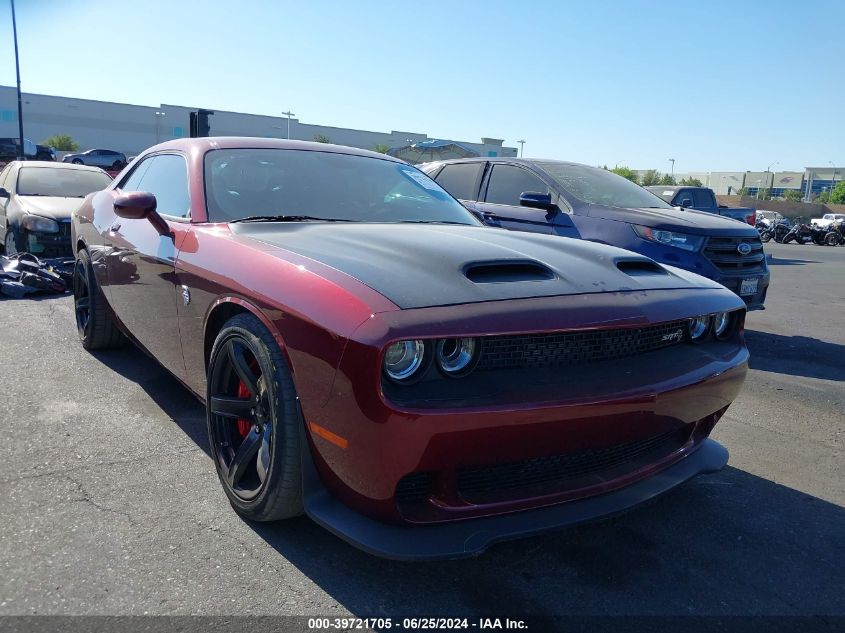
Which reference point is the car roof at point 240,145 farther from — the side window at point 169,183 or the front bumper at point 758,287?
the front bumper at point 758,287

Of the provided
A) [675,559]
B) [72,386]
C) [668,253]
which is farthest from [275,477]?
[668,253]

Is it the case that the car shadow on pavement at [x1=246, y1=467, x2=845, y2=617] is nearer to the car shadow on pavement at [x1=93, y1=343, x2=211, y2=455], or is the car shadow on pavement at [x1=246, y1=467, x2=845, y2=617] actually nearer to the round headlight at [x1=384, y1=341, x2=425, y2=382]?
the round headlight at [x1=384, y1=341, x2=425, y2=382]

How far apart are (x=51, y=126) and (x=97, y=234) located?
205 feet

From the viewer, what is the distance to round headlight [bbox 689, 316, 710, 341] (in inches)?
105

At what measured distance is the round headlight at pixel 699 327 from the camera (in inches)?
105

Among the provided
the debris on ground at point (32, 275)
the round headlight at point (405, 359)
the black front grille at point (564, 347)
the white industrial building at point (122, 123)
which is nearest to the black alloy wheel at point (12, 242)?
the debris on ground at point (32, 275)

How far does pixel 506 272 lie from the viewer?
2379 mm

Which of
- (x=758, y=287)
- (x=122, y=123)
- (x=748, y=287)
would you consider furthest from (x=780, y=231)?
(x=122, y=123)

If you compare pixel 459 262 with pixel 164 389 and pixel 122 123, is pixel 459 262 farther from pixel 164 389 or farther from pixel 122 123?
pixel 122 123

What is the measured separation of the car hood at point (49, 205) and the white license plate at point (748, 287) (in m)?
7.24

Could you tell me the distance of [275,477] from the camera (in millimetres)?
2201

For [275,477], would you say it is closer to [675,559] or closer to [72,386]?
[675,559]

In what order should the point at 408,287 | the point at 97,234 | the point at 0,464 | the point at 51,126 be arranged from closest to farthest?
the point at 408,287 → the point at 0,464 → the point at 97,234 → the point at 51,126

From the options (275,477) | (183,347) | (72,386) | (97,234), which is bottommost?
(72,386)
